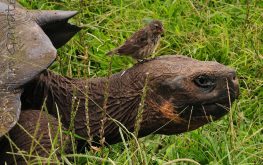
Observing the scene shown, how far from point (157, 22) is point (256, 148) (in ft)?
2.71

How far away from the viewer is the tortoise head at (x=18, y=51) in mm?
3932

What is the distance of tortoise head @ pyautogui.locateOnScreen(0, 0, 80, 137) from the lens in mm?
3932

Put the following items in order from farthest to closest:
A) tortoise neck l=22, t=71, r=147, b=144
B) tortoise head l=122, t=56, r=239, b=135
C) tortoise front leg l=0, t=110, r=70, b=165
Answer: tortoise neck l=22, t=71, r=147, b=144 < tortoise head l=122, t=56, r=239, b=135 < tortoise front leg l=0, t=110, r=70, b=165

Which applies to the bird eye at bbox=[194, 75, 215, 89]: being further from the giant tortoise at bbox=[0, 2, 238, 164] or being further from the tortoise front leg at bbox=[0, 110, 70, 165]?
the tortoise front leg at bbox=[0, 110, 70, 165]

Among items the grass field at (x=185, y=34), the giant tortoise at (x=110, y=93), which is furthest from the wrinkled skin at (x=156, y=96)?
the grass field at (x=185, y=34)

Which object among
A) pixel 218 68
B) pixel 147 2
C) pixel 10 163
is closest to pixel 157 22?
pixel 218 68

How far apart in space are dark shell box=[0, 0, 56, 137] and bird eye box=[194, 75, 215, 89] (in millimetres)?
708

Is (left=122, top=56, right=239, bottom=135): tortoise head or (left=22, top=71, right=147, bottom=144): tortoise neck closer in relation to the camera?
(left=122, top=56, right=239, bottom=135): tortoise head

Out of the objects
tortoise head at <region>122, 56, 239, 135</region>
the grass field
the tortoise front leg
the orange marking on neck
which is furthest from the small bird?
the grass field

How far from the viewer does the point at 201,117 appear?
14.1 ft

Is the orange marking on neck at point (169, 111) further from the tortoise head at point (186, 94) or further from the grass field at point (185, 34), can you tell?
the grass field at point (185, 34)

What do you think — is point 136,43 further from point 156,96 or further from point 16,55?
point 16,55

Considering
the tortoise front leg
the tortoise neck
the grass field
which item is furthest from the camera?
the grass field

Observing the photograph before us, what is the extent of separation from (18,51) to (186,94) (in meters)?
0.83
